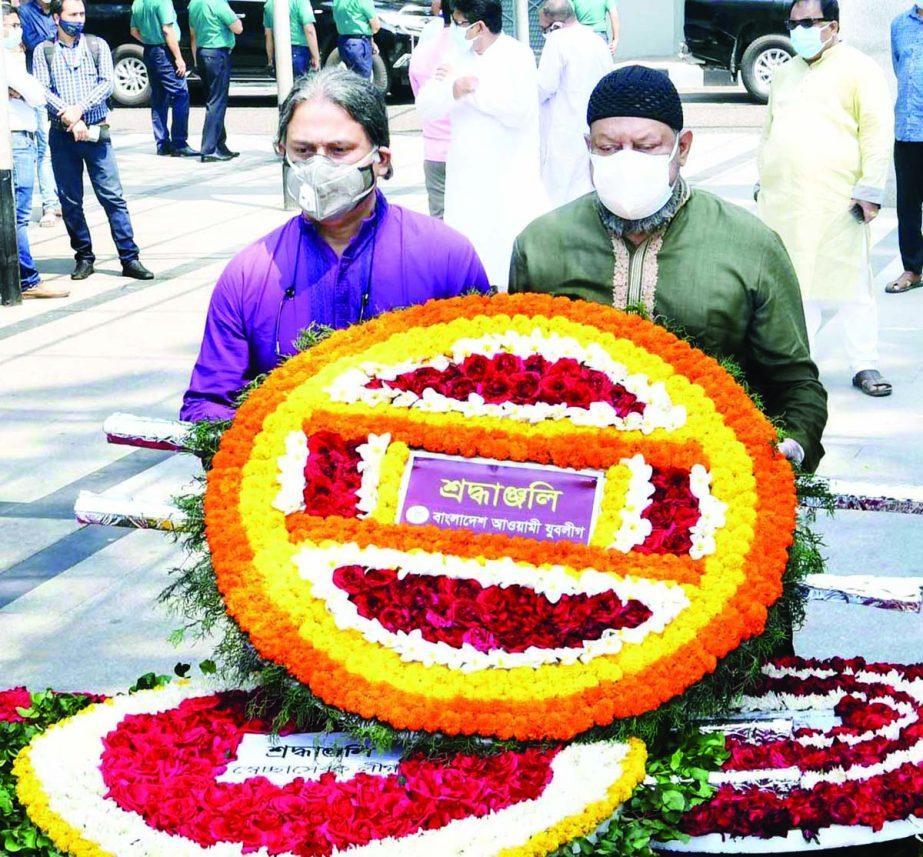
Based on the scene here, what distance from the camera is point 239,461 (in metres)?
3.28

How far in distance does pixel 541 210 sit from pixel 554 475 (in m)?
5.27

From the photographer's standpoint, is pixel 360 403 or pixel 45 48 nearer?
pixel 360 403

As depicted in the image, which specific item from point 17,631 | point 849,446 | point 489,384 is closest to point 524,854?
point 489,384

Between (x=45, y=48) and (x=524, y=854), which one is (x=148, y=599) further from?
(x=45, y=48)

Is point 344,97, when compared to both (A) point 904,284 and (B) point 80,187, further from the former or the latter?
(B) point 80,187

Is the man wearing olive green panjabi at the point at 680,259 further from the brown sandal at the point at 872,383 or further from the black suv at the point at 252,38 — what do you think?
the black suv at the point at 252,38

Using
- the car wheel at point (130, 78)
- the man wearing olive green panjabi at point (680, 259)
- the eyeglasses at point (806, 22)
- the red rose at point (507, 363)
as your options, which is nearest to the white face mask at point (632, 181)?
the man wearing olive green panjabi at point (680, 259)

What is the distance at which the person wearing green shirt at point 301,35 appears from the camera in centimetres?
1658

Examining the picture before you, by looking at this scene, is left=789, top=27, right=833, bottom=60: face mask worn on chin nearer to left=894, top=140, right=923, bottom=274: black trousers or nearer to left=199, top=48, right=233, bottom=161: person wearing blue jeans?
left=894, top=140, right=923, bottom=274: black trousers

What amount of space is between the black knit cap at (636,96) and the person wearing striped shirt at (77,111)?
697 cm

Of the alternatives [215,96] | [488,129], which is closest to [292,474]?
[488,129]

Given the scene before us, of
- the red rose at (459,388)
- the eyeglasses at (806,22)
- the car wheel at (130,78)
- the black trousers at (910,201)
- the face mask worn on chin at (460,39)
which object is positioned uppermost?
the eyeglasses at (806,22)

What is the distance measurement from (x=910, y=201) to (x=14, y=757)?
755 cm

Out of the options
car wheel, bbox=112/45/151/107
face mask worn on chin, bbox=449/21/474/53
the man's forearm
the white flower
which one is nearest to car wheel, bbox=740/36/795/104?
the man's forearm
